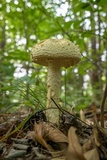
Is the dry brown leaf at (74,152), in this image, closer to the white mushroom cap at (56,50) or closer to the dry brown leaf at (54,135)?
the dry brown leaf at (54,135)

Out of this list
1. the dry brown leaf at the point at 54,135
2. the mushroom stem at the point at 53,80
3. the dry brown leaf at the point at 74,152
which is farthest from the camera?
the mushroom stem at the point at 53,80

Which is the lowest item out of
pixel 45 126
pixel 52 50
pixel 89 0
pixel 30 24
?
pixel 45 126

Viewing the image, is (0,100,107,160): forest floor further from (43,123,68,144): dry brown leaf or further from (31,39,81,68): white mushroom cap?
(31,39,81,68): white mushroom cap

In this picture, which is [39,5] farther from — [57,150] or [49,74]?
[57,150]

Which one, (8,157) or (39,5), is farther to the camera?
(39,5)

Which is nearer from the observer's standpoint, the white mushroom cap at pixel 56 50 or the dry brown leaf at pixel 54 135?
the dry brown leaf at pixel 54 135

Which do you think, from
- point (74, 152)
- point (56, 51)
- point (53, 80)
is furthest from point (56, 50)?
point (74, 152)

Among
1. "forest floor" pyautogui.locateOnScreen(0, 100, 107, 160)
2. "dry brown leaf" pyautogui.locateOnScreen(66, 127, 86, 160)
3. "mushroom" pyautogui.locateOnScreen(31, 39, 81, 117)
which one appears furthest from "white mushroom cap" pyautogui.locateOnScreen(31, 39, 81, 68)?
"dry brown leaf" pyautogui.locateOnScreen(66, 127, 86, 160)

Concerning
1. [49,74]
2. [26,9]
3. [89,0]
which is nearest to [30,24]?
[26,9]

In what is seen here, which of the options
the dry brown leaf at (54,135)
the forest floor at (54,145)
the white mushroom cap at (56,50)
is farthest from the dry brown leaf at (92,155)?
the white mushroom cap at (56,50)

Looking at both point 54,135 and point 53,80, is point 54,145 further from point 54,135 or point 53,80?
point 53,80

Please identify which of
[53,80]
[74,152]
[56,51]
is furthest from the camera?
[53,80]
